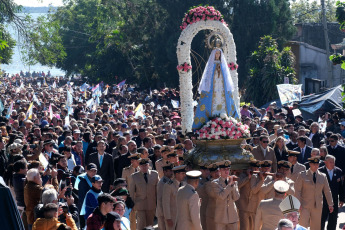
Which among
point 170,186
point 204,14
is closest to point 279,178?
point 170,186

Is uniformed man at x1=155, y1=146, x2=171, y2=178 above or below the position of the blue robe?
below

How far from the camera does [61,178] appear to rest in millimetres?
12273

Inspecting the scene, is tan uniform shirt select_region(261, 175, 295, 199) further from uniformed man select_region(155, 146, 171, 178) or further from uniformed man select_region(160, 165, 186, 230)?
uniformed man select_region(155, 146, 171, 178)

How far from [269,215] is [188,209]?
49.1 inches

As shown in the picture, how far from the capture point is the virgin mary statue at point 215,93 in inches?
583

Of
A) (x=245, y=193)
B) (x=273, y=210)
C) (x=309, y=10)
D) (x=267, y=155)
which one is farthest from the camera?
(x=309, y=10)

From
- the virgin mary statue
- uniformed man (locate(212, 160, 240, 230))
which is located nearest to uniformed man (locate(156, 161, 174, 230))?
uniformed man (locate(212, 160, 240, 230))

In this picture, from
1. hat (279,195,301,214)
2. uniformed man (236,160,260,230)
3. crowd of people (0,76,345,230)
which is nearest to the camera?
hat (279,195,301,214)

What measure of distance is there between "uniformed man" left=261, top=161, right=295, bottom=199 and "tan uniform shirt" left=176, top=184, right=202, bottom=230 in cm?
156

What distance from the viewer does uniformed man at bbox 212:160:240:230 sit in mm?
10977

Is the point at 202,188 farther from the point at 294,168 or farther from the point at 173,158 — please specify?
the point at 294,168

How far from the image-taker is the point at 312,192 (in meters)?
12.2

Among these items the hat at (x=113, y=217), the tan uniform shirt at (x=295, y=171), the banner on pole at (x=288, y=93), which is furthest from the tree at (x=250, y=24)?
the hat at (x=113, y=217)

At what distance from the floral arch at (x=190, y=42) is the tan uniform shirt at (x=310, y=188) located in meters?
5.44
